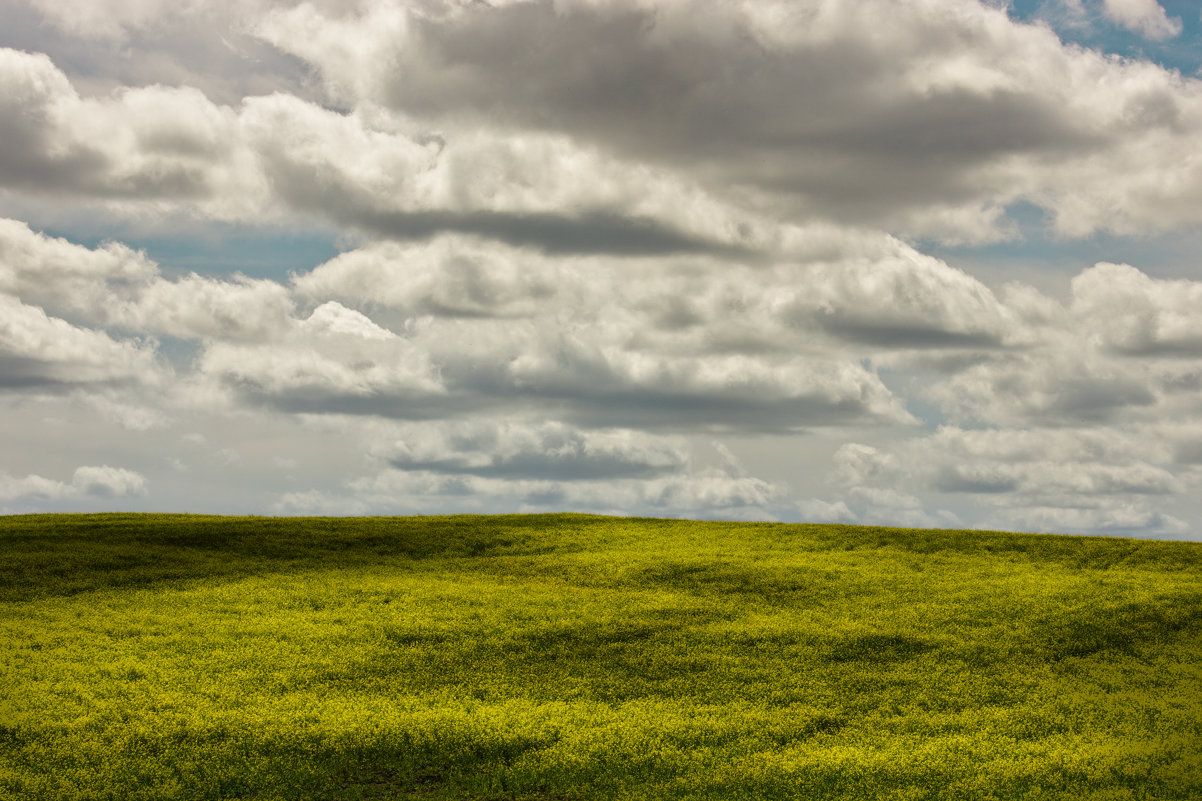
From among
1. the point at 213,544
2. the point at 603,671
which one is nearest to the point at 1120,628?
the point at 603,671

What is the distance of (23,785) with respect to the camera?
22.4 m

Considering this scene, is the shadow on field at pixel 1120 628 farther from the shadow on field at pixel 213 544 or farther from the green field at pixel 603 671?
the shadow on field at pixel 213 544

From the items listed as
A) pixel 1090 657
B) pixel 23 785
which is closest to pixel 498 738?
pixel 23 785

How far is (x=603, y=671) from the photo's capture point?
3025 cm

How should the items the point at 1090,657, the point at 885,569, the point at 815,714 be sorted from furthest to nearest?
1. the point at 885,569
2. the point at 1090,657
3. the point at 815,714

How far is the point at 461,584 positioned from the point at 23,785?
790 inches

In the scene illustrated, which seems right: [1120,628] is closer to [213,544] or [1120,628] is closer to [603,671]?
[603,671]

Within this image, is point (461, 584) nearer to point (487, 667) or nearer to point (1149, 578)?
point (487, 667)

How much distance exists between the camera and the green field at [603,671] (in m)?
23.5

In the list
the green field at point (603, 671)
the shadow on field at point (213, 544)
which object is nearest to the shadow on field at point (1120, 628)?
the green field at point (603, 671)

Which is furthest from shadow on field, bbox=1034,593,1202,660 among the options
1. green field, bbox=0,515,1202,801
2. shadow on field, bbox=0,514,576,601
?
shadow on field, bbox=0,514,576,601

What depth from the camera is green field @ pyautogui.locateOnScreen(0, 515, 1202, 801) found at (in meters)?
23.5

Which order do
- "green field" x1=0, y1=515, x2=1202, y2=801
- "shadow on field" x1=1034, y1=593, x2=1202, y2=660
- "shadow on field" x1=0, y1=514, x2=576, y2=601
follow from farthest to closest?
"shadow on field" x1=0, y1=514, x2=576, y2=601 → "shadow on field" x1=1034, y1=593, x2=1202, y2=660 → "green field" x1=0, y1=515, x2=1202, y2=801

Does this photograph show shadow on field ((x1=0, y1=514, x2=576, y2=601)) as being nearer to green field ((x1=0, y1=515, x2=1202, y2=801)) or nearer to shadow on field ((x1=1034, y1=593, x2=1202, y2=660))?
green field ((x1=0, y1=515, x2=1202, y2=801))
